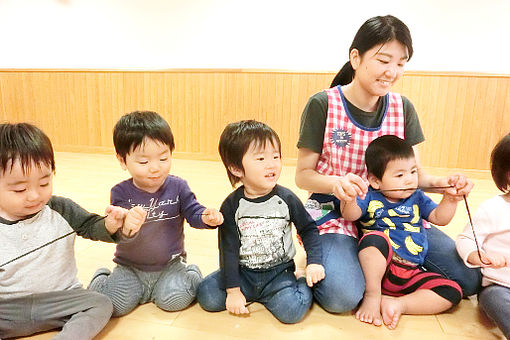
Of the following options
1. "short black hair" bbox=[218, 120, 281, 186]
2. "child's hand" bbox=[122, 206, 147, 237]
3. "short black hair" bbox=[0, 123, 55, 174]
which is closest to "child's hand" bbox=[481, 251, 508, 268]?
"short black hair" bbox=[218, 120, 281, 186]

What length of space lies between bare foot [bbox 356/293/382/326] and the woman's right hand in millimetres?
343

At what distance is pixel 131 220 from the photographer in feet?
3.69

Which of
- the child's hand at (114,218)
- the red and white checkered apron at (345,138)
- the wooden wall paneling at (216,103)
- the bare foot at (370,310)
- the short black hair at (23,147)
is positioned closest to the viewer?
the short black hair at (23,147)

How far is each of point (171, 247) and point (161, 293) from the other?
0.16 metres

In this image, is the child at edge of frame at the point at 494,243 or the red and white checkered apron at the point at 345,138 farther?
the red and white checkered apron at the point at 345,138

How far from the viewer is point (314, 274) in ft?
4.12

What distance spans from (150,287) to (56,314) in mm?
308

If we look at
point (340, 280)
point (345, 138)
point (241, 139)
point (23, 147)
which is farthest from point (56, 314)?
point (345, 138)

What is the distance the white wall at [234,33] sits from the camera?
3.39 metres

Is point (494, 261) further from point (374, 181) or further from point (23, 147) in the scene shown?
point (23, 147)

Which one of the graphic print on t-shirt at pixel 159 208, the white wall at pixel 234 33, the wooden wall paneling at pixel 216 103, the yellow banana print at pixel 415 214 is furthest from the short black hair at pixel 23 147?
the white wall at pixel 234 33

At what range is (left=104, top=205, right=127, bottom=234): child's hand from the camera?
45.0 inches

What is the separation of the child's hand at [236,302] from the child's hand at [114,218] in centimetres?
41

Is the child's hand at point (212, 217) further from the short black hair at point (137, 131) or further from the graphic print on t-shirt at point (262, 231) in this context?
the short black hair at point (137, 131)
